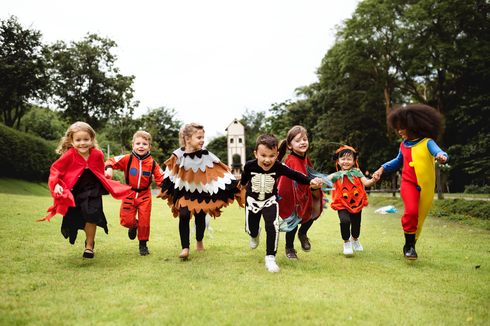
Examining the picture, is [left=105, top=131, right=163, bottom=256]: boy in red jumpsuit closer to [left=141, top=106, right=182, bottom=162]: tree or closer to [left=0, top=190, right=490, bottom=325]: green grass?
[left=0, top=190, right=490, bottom=325]: green grass

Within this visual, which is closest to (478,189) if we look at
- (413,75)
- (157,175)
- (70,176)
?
(413,75)

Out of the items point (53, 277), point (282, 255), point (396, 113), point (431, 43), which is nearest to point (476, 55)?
point (431, 43)

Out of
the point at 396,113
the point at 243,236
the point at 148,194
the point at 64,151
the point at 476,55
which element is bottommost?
the point at 243,236

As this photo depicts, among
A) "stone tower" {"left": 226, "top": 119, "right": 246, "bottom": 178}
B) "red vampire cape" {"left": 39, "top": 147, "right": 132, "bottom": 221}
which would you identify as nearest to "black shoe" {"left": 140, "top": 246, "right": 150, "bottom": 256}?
"red vampire cape" {"left": 39, "top": 147, "right": 132, "bottom": 221}

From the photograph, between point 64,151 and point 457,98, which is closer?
point 64,151

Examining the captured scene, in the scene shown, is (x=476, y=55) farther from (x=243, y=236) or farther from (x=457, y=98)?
(x=243, y=236)

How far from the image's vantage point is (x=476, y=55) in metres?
19.3

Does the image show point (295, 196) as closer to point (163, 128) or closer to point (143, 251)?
point (143, 251)

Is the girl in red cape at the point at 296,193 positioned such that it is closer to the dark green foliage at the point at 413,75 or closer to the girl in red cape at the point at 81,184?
the girl in red cape at the point at 81,184

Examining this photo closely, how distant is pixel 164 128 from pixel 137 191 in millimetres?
43704

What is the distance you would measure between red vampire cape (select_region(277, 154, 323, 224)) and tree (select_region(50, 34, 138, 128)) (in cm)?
2811

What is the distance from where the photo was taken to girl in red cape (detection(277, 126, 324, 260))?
201 inches

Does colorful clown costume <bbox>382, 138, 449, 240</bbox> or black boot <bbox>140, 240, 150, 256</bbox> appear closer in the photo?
colorful clown costume <bbox>382, 138, 449, 240</bbox>

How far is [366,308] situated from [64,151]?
4.28 meters
